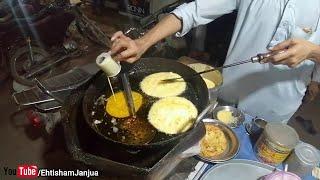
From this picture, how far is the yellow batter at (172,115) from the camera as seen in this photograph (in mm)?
2068

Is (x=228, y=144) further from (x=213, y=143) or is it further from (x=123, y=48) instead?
(x=123, y=48)

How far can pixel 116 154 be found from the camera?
5.82ft

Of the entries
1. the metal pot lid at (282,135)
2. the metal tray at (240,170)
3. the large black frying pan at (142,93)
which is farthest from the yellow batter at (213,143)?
the metal pot lid at (282,135)

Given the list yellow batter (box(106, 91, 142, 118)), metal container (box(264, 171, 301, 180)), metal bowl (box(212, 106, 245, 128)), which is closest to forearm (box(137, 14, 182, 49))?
yellow batter (box(106, 91, 142, 118))

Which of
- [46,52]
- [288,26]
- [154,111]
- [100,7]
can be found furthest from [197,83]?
[100,7]

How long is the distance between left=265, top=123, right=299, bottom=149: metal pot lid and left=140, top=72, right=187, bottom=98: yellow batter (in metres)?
0.78

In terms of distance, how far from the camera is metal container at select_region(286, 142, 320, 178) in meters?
1.96

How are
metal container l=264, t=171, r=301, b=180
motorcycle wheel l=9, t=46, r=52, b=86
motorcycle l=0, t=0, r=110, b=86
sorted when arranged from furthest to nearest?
motorcycle l=0, t=0, r=110, b=86, motorcycle wheel l=9, t=46, r=52, b=86, metal container l=264, t=171, r=301, b=180

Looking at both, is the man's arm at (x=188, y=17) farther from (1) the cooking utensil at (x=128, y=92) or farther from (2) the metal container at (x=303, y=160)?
(2) the metal container at (x=303, y=160)

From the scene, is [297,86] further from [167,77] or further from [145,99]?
[145,99]

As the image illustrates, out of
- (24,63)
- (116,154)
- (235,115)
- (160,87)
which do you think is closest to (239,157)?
(235,115)

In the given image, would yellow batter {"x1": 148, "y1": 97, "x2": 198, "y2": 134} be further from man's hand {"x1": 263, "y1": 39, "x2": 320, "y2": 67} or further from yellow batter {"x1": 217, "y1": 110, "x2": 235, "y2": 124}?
man's hand {"x1": 263, "y1": 39, "x2": 320, "y2": 67}

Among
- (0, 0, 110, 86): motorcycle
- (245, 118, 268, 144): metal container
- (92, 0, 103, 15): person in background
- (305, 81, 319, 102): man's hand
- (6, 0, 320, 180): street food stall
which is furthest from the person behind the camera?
(92, 0, 103, 15): person in background

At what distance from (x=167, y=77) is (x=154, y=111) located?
16.4 inches
